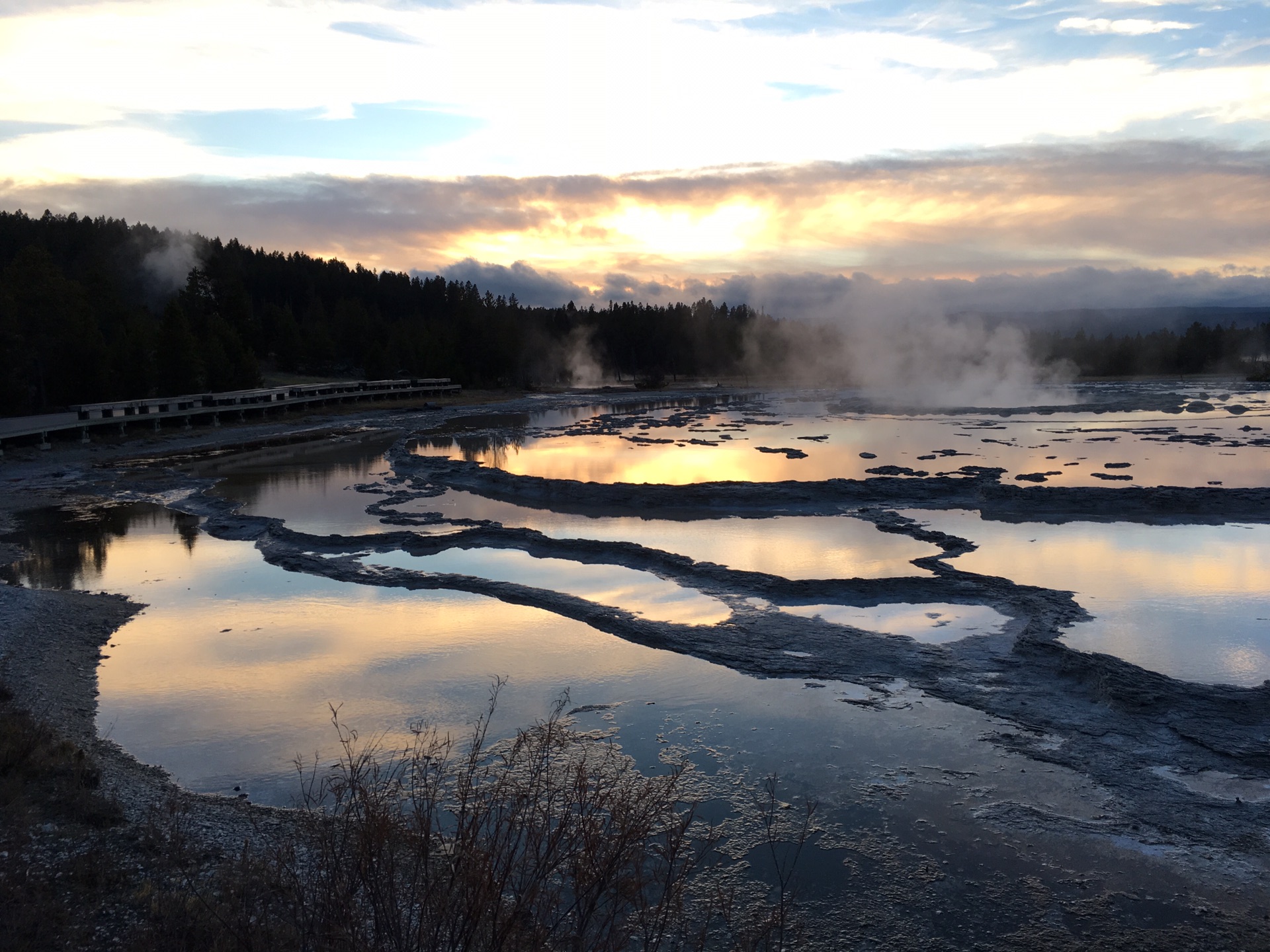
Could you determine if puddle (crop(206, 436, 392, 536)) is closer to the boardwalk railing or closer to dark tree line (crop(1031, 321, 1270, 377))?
the boardwalk railing

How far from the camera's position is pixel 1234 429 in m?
39.8

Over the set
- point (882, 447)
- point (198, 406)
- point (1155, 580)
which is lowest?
point (1155, 580)

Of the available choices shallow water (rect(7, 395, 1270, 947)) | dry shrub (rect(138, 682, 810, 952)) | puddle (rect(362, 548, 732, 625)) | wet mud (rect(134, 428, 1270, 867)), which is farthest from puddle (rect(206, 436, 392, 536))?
dry shrub (rect(138, 682, 810, 952))

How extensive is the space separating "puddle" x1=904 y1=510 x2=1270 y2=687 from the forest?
40681mm

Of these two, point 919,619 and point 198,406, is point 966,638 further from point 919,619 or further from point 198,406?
point 198,406

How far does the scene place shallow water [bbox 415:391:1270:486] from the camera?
27.6 m

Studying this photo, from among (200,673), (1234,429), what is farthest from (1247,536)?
(1234,429)

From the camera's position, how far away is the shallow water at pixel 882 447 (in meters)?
27.6

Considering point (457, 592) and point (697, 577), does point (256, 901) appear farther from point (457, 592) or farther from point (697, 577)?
A: point (697, 577)

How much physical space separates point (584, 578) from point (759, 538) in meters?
4.64

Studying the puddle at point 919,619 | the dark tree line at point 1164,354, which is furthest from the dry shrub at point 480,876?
the dark tree line at point 1164,354

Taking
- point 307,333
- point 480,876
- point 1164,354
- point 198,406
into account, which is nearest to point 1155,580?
point 480,876

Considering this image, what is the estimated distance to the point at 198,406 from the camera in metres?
45.9

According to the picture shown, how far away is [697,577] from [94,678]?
867 centimetres
